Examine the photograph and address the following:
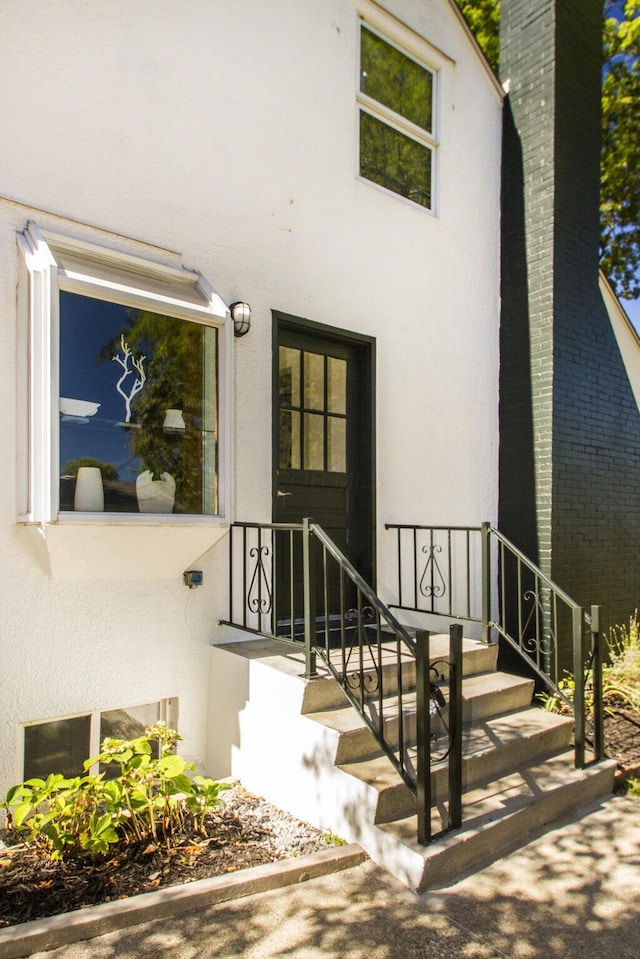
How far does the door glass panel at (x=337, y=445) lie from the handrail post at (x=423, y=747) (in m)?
2.29

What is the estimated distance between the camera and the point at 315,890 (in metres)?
2.83

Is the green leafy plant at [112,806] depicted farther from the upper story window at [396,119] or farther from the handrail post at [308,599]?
the upper story window at [396,119]

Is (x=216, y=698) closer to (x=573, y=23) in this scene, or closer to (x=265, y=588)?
(x=265, y=588)

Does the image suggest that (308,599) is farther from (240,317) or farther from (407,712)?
(240,317)

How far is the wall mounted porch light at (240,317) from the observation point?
14.0 ft

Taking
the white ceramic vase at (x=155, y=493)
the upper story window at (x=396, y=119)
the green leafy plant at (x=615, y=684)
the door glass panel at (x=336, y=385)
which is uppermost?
the upper story window at (x=396, y=119)

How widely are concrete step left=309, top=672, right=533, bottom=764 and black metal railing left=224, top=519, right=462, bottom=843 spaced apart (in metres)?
0.01

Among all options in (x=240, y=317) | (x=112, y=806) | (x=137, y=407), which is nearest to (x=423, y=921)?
(x=112, y=806)

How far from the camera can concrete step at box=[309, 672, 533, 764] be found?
3350 mm

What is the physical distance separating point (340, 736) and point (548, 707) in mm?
2308

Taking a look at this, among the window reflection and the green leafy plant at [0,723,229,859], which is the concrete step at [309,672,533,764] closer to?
the green leafy plant at [0,723,229,859]

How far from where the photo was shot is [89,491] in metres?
3.40

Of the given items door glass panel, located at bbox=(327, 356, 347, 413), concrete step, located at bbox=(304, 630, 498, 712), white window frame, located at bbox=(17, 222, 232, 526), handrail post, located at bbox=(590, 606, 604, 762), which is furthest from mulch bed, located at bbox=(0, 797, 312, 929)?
door glass panel, located at bbox=(327, 356, 347, 413)

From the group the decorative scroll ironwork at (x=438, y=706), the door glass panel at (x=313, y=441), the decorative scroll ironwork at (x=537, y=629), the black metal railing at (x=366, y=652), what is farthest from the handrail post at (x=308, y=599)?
the decorative scroll ironwork at (x=537, y=629)
